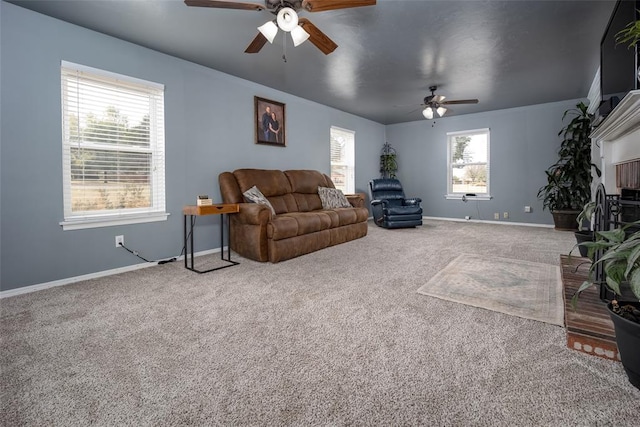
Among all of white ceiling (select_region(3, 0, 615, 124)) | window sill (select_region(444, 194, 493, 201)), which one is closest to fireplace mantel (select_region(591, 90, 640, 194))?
white ceiling (select_region(3, 0, 615, 124))

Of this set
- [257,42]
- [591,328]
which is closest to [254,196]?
Result: [257,42]

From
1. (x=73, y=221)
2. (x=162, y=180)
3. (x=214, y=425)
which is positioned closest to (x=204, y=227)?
(x=162, y=180)

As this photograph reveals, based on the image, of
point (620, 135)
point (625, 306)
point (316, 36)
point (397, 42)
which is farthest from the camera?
point (397, 42)

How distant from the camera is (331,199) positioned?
5016 millimetres

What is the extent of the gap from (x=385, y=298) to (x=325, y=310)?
1.63 ft

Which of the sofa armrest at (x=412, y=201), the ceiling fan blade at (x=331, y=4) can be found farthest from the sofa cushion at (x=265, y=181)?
the sofa armrest at (x=412, y=201)

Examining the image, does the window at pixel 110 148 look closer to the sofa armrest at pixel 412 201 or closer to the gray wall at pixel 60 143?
the gray wall at pixel 60 143

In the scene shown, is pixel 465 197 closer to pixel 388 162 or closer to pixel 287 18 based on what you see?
pixel 388 162

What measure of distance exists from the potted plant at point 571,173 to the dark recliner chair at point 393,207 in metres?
2.34

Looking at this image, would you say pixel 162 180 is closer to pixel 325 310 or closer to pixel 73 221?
pixel 73 221

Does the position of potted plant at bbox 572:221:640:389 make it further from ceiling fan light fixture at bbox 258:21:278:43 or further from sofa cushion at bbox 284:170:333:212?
sofa cushion at bbox 284:170:333:212

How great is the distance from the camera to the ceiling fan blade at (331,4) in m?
2.09

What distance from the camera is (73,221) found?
287 centimetres

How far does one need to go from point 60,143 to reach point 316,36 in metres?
2.43
